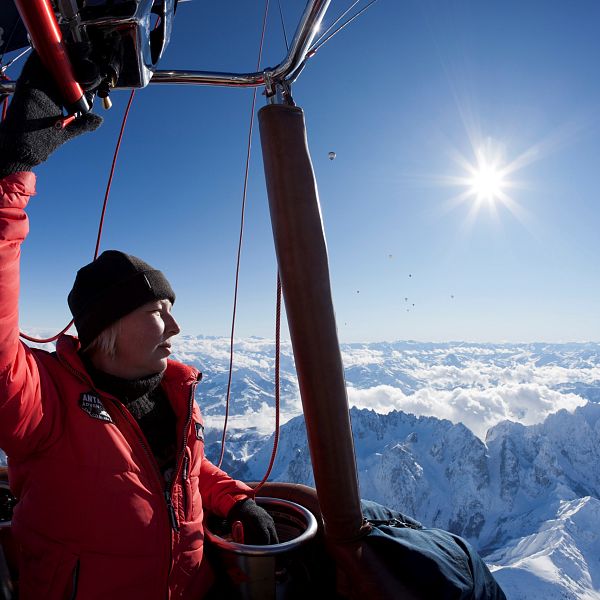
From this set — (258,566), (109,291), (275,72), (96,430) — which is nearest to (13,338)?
(96,430)

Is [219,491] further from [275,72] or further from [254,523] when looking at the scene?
[275,72]

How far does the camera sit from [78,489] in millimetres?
1561

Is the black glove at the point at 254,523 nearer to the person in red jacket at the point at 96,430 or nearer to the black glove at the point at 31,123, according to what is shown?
the person in red jacket at the point at 96,430

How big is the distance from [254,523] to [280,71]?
2530 millimetres

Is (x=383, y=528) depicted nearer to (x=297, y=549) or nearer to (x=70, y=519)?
(x=297, y=549)

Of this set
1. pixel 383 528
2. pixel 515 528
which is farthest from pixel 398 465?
pixel 383 528

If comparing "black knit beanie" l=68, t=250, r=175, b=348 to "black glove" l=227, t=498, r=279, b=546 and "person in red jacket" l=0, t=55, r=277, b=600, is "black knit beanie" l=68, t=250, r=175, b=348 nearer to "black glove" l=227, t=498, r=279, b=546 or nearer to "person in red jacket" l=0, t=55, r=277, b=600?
"person in red jacket" l=0, t=55, r=277, b=600

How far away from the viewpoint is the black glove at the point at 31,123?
1274mm

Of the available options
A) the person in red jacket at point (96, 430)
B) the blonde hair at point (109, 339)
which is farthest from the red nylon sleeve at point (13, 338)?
the blonde hair at point (109, 339)

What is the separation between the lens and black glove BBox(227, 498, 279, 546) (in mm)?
2209

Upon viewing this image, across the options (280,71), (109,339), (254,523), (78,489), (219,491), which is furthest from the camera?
(219,491)

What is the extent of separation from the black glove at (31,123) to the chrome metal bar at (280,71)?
2.92 ft

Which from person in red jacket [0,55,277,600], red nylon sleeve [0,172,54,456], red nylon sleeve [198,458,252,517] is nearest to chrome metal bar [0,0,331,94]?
person in red jacket [0,55,277,600]

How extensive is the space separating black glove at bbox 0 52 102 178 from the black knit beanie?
0.75 metres
